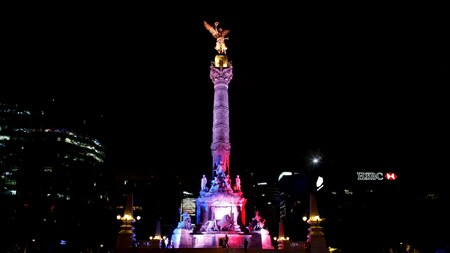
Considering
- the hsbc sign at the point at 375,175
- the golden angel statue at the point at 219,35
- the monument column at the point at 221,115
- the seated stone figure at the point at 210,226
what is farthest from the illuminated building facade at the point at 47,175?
the hsbc sign at the point at 375,175

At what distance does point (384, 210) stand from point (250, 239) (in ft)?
74.7

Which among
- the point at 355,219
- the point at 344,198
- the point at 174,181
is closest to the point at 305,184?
the point at 344,198

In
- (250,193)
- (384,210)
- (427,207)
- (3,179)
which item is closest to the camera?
(427,207)

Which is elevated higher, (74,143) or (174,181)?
(74,143)

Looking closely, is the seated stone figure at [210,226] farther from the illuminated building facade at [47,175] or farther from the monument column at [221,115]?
the illuminated building facade at [47,175]

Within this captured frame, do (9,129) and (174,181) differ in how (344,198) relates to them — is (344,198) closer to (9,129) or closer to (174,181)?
(174,181)

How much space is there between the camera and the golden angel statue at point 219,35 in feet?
168

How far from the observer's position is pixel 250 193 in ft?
288

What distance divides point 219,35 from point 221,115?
11963 millimetres

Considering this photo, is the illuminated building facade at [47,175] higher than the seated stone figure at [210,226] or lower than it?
higher

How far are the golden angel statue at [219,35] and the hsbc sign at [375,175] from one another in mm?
33566

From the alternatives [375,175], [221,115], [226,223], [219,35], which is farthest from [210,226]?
[375,175]

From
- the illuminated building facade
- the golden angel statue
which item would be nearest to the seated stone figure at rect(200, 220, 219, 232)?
the illuminated building facade

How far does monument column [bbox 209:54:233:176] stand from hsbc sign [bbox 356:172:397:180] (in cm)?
3210
